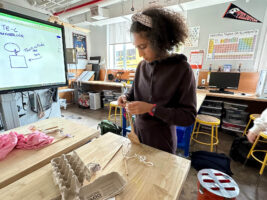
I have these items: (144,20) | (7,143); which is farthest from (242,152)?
(7,143)

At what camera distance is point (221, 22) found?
3035mm

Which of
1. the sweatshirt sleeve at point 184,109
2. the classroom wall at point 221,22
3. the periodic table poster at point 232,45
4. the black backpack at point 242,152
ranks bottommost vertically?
the black backpack at point 242,152

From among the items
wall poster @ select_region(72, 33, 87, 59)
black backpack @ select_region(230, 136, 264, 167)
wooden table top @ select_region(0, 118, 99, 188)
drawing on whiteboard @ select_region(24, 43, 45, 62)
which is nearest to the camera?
wooden table top @ select_region(0, 118, 99, 188)

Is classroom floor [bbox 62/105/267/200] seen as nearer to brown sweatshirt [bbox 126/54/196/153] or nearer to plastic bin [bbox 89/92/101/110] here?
brown sweatshirt [bbox 126/54/196/153]

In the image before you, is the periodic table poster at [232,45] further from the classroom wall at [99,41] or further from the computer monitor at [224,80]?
the classroom wall at [99,41]

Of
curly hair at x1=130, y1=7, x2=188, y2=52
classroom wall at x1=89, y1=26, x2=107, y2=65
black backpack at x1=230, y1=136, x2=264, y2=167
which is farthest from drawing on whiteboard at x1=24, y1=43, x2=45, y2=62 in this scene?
classroom wall at x1=89, y1=26, x2=107, y2=65

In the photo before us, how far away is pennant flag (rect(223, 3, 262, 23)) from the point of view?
278 cm

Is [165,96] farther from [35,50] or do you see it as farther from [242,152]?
[242,152]

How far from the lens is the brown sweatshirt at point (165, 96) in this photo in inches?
28.6

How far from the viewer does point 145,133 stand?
912mm

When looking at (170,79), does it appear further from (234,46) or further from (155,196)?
(234,46)

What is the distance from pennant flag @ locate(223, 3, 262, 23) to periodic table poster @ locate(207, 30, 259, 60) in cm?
25

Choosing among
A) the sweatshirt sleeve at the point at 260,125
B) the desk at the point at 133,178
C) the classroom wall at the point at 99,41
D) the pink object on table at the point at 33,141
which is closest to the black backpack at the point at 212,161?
the sweatshirt sleeve at the point at 260,125

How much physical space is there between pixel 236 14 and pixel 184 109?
3.43 meters
